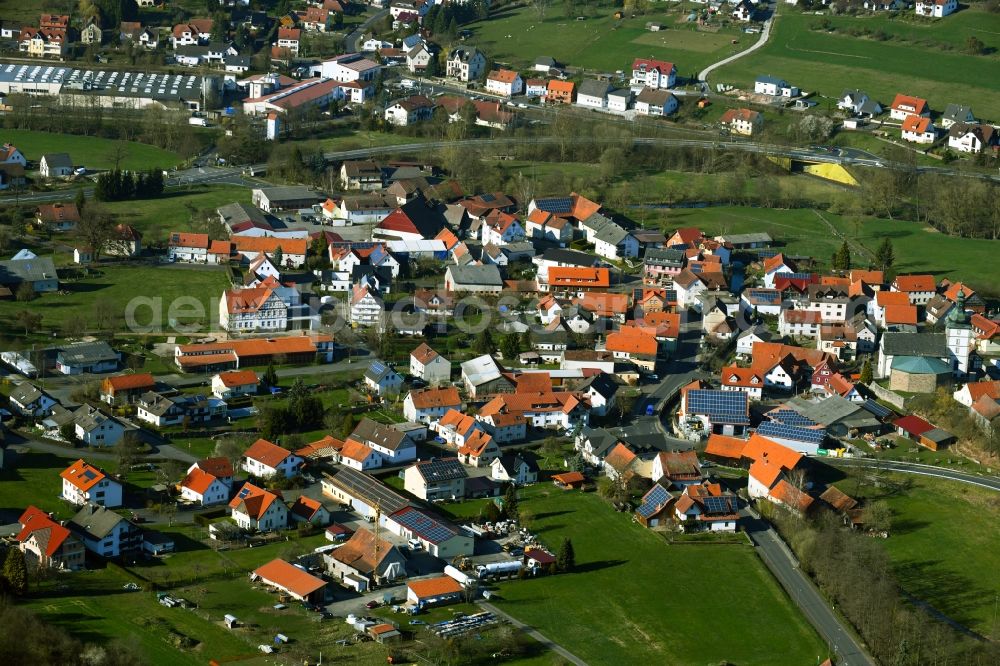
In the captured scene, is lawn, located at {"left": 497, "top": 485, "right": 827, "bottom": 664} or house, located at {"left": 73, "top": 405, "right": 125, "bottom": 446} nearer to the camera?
lawn, located at {"left": 497, "top": 485, "right": 827, "bottom": 664}

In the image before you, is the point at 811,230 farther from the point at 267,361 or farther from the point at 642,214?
the point at 267,361

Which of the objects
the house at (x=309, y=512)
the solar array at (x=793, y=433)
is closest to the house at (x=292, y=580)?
the house at (x=309, y=512)

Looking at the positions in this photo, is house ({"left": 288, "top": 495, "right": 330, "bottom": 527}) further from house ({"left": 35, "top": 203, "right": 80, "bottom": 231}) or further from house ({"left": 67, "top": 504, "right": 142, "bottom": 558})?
house ({"left": 35, "top": 203, "right": 80, "bottom": 231})

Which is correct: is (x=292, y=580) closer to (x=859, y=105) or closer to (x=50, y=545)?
(x=50, y=545)

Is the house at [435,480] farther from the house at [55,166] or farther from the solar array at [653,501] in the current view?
the house at [55,166]

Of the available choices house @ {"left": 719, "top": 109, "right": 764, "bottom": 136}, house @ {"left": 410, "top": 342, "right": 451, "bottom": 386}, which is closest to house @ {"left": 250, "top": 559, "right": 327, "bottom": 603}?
house @ {"left": 410, "top": 342, "right": 451, "bottom": 386}

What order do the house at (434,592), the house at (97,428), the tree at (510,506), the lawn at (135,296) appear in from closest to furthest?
the house at (434,592) → the tree at (510,506) → the house at (97,428) → the lawn at (135,296)

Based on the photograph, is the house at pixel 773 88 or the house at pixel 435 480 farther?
the house at pixel 773 88
